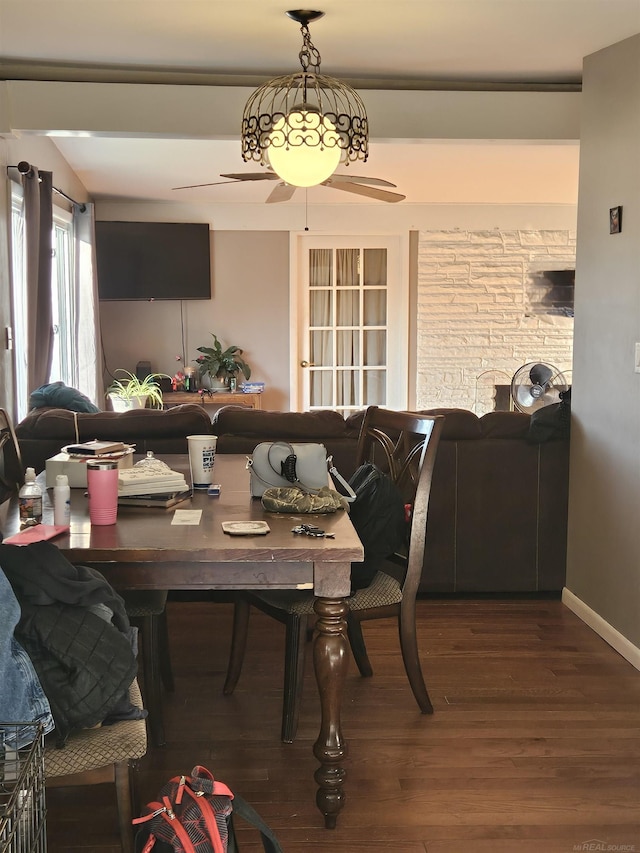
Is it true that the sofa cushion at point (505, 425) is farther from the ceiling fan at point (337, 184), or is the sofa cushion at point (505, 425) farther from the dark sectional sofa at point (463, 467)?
the ceiling fan at point (337, 184)

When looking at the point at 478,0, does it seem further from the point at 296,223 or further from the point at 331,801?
the point at 296,223

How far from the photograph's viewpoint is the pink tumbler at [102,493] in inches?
83.4

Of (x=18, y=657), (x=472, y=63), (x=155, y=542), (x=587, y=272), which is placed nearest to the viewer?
(x=18, y=657)

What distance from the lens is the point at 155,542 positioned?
6.44 feet

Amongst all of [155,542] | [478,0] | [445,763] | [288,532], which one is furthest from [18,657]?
[478,0]

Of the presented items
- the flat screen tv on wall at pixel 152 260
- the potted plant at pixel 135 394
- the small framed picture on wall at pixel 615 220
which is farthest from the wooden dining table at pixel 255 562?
the flat screen tv on wall at pixel 152 260

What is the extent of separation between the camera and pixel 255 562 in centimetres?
193

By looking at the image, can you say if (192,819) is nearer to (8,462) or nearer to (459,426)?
(8,462)

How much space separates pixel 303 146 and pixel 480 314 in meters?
4.80

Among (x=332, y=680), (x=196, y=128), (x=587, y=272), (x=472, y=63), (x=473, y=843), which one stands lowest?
(x=473, y=843)

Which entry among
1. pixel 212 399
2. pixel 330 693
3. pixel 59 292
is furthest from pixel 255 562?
pixel 212 399

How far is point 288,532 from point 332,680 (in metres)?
0.37

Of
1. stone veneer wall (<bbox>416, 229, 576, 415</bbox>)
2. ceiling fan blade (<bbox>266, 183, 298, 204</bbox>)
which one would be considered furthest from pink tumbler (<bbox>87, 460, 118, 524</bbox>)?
stone veneer wall (<bbox>416, 229, 576, 415</bbox>)

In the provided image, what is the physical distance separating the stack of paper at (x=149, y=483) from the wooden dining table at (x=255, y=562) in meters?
0.18
